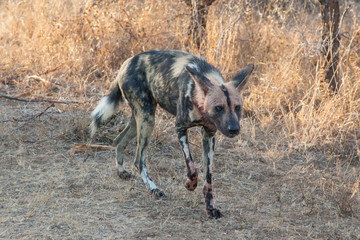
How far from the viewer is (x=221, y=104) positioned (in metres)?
3.16

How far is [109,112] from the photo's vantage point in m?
4.11

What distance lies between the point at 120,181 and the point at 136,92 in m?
0.75

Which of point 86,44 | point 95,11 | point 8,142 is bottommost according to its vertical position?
point 8,142

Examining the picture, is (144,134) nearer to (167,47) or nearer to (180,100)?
(180,100)

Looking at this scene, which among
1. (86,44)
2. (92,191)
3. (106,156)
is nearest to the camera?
(92,191)

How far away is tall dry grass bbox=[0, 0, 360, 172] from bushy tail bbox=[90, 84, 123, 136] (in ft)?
3.97

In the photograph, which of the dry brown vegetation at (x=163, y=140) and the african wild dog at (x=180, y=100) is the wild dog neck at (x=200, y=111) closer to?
the african wild dog at (x=180, y=100)

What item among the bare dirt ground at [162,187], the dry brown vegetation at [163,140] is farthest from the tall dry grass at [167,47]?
the bare dirt ground at [162,187]

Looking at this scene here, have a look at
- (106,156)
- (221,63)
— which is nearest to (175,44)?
(221,63)

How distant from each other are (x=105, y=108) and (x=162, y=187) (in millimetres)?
804

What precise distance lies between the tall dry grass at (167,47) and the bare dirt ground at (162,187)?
23.0 inches

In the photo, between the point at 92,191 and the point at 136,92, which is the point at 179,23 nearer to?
the point at 136,92

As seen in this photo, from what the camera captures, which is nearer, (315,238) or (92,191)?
(315,238)

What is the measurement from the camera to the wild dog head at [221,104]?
3.11m
